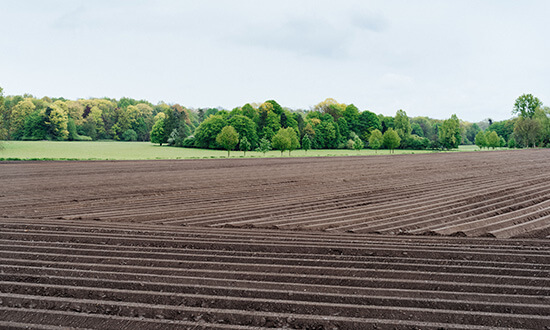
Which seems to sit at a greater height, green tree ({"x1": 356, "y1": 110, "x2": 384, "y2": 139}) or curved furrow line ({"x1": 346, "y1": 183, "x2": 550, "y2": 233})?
green tree ({"x1": 356, "y1": 110, "x2": 384, "y2": 139})

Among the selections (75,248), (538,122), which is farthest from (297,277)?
(538,122)

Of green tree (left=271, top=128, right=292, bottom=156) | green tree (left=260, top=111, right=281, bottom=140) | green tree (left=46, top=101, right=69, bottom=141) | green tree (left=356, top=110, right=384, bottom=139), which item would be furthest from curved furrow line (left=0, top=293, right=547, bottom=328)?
green tree (left=356, top=110, right=384, bottom=139)

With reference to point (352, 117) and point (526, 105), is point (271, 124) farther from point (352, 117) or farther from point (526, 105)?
point (526, 105)

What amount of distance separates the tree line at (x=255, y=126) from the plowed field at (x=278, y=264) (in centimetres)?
3908

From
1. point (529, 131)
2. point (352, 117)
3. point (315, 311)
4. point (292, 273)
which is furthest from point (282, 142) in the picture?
point (529, 131)

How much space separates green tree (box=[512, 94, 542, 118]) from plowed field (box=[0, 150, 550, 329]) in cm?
7784

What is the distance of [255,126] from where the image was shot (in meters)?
65.8

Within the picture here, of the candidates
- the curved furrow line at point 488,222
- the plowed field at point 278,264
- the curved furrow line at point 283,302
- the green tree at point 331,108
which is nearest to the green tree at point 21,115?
the plowed field at point 278,264

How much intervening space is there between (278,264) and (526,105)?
8844 cm

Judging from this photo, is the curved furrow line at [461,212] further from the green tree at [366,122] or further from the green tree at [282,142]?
the green tree at [366,122]

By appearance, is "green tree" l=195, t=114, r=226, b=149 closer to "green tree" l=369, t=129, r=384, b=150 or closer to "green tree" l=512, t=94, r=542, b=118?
"green tree" l=369, t=129, r=384, b=150

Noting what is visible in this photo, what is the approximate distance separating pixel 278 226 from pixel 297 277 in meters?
3.34

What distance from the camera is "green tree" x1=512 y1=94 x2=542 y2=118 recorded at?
243 feet

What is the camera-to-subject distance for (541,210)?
32.4 feet
